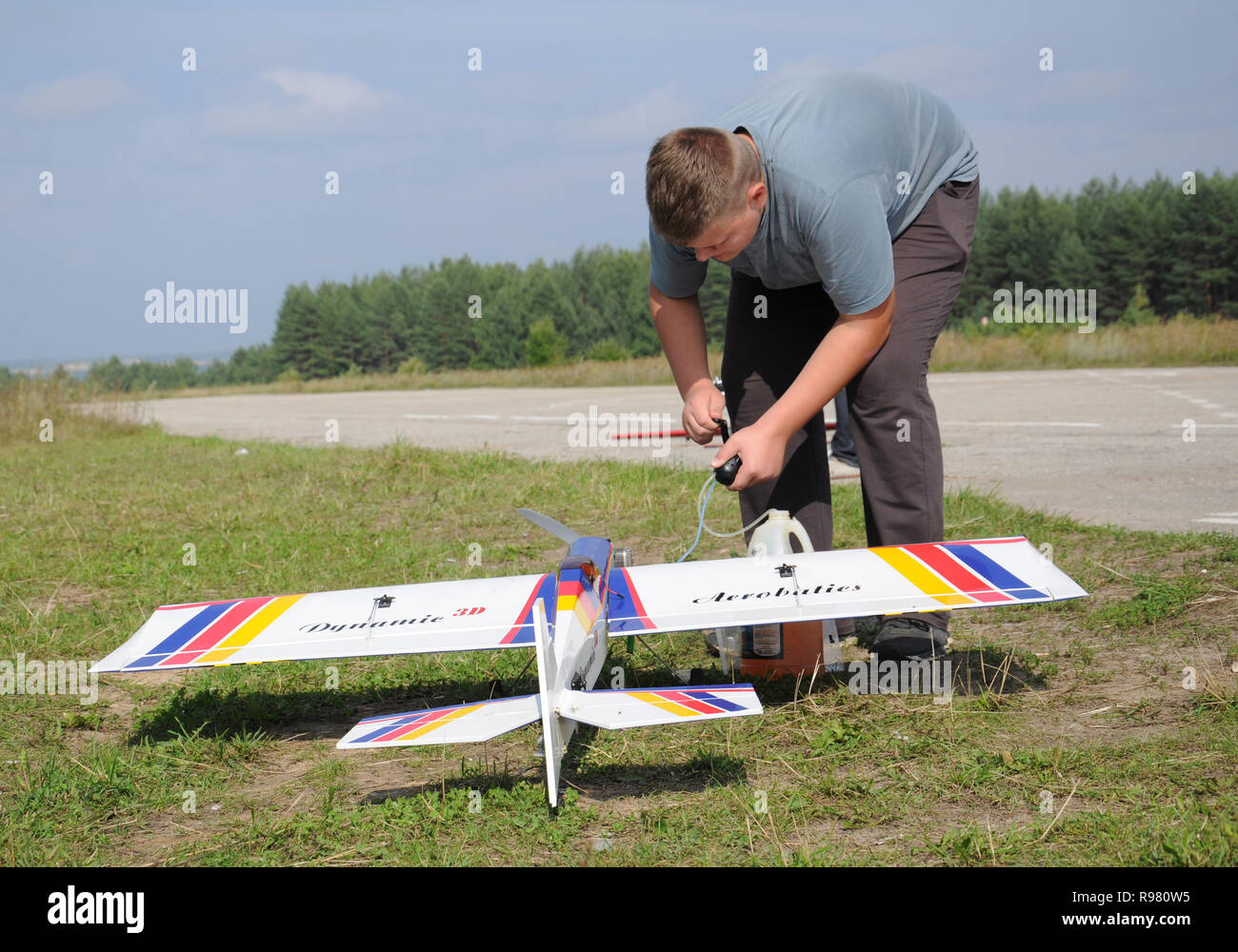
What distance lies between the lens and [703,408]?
170 inches

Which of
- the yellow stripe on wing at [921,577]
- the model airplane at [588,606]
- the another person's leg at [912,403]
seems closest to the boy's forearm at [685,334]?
the another person's leg at [912,403]

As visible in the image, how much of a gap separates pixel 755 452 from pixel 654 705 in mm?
1207

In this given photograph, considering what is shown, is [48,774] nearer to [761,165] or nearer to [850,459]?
[761,165]

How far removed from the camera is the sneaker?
4172 millimetres

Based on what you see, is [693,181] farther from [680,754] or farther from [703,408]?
[680,754]

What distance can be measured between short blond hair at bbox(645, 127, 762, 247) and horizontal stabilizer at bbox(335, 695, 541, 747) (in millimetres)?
1610

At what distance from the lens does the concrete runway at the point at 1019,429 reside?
295 inches

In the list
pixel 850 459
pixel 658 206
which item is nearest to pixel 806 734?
pixel 658 206

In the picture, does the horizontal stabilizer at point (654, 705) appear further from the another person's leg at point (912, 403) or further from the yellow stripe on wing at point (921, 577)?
the another person's leg at point (912, 403)

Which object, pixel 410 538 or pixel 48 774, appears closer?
pixel 48 774

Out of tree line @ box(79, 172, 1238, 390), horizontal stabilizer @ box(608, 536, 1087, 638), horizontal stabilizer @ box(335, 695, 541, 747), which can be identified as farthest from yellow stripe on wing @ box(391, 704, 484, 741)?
tree line @ box(79, 172, 1238, 390)

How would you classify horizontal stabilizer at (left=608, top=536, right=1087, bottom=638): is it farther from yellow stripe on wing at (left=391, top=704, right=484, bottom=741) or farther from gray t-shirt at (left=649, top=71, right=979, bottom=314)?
gray t-shirt at (left=649, top=71, right=979, bottom=314)

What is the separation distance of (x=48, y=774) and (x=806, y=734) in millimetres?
2685
